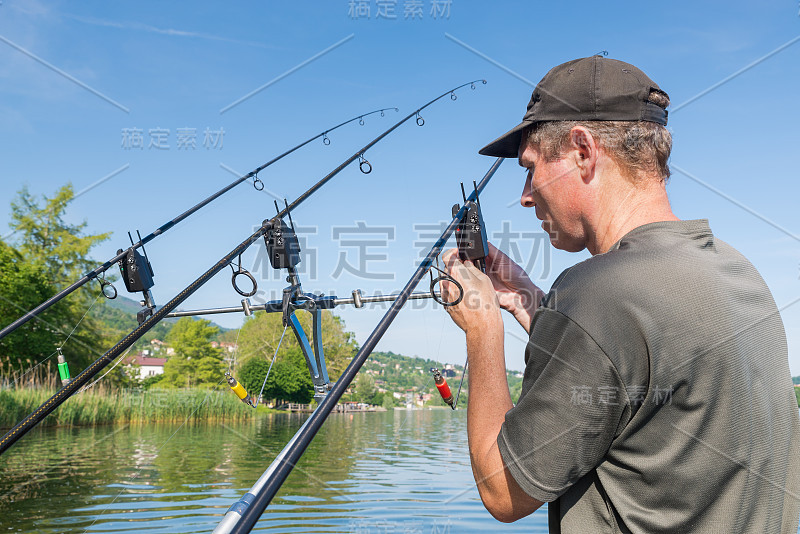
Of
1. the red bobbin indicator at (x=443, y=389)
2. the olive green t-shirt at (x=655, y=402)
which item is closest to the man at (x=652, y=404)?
the olive green t-shirt at (x=655, y=402)

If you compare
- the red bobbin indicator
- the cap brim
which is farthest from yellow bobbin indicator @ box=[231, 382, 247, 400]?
the cap brim

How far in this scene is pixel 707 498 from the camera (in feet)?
3.35

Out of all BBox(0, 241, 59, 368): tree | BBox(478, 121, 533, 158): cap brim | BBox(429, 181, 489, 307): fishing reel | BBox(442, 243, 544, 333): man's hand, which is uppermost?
BBox(0, 241, 59, 368): tree

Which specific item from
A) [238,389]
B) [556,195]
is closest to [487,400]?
[556,195]

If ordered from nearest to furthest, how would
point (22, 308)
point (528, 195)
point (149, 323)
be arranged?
point (528, 195) < point (149, 323) < point (22, 308)

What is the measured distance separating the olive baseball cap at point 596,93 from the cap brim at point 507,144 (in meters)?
0.07

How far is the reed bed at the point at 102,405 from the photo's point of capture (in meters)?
Result: 14.0

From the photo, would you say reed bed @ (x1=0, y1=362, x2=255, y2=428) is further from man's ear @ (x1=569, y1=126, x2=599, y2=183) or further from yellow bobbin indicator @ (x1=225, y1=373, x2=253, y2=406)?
man's ear @ (x1=569, y1=126, x2=599, y2=183)

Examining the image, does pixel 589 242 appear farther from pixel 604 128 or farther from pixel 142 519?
pixel 142 519

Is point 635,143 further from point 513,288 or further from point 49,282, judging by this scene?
point 49,282

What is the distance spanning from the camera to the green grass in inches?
549

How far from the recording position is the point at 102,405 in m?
16.2

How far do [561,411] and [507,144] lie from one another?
80 cm

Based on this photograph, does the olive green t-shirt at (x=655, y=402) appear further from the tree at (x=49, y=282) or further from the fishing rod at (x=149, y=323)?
the tree at (x=49, y=282)
